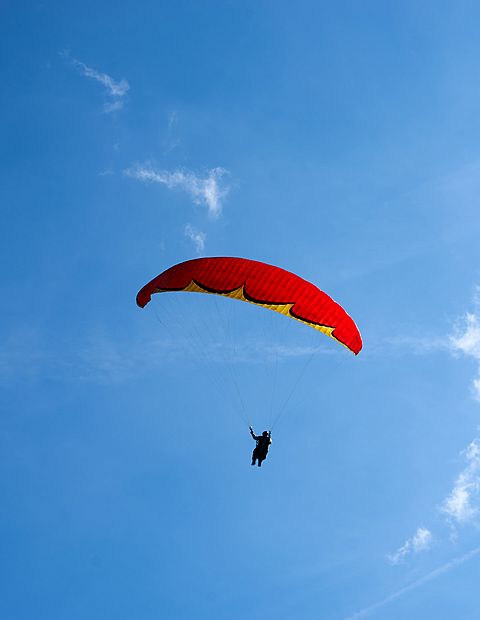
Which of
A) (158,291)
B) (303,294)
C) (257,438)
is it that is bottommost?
(257,438)

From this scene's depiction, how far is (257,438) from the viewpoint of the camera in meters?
32.7

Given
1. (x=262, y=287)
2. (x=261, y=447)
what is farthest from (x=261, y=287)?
(x=261, y=447)

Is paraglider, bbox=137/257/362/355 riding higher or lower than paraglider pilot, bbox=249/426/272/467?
higher

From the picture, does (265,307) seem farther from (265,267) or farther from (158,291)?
(158,291)

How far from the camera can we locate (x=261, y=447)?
107ft

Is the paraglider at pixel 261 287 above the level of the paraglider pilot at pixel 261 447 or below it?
above

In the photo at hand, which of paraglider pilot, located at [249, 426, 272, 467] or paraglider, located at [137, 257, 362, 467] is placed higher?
paraglider, located at [137, 257, 362, 467]

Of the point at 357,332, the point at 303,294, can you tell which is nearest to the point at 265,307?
the point at 303,294

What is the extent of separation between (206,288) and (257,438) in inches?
255

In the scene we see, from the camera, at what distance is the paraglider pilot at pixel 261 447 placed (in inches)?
1278

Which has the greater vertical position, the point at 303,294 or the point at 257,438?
the point at 303,294

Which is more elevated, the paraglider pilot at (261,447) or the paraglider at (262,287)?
the paraglider at (262,287)

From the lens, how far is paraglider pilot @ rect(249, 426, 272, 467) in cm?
3247

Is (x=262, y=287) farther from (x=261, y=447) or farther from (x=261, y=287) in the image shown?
(x=261, y=447)
